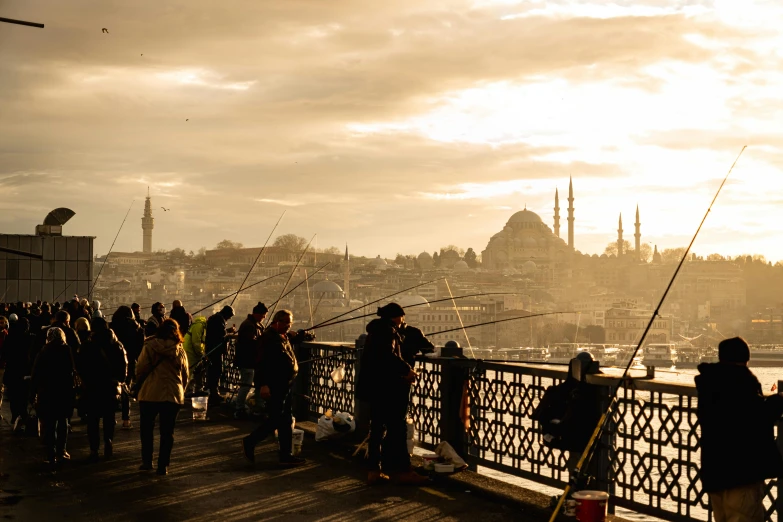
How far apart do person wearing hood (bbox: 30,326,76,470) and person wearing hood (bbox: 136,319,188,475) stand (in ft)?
2.78

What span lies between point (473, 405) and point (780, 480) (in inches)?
114

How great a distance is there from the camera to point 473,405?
7738 mm

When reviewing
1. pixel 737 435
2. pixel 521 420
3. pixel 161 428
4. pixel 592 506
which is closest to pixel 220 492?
pixel 161 428

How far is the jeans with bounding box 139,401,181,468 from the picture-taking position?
7.88 meters

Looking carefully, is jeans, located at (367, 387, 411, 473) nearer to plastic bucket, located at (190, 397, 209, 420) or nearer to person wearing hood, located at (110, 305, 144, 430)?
person wearing hood, located at (110, 305, 144, 430)

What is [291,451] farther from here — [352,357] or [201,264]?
[201,264]

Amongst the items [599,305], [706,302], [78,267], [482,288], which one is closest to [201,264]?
[482,288]

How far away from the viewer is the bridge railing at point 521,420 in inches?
226

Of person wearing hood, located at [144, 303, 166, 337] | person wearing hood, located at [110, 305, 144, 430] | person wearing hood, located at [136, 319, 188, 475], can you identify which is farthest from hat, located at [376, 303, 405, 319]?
person wearing hood, located at [144, 303, 166, 337]

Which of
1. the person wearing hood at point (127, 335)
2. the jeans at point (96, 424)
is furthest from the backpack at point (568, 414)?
the person wearing hood at point (127, 335)

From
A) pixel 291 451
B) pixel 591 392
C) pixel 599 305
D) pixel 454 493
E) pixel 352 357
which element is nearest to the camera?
pixel 591 392

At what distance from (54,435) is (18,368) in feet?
9.41

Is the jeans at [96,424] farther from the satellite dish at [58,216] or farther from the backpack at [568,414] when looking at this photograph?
the satellite dish at [58,216]

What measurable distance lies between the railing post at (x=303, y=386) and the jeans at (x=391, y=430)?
3.39 metres
